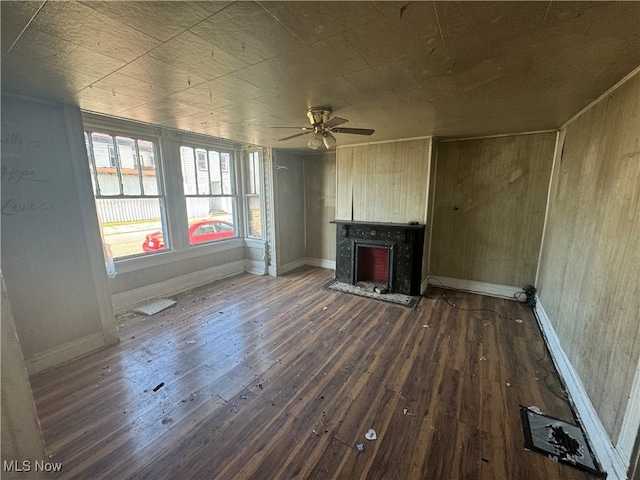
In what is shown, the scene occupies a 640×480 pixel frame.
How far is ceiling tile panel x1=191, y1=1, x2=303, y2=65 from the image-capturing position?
1.21 m

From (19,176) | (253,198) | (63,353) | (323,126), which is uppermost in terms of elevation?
(323,126)

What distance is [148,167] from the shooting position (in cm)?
380

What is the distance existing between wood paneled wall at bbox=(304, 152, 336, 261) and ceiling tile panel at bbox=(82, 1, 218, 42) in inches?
160

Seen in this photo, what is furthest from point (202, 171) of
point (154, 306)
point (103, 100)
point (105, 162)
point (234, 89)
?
point (234, 89)

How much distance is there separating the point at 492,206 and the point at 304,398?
12.0 feet

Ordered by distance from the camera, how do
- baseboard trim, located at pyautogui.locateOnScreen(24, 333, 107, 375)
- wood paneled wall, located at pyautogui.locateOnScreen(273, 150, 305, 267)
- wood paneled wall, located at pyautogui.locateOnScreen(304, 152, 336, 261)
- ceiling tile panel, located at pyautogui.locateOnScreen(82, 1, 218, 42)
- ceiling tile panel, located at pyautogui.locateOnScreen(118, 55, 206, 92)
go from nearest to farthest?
ceiling tile panel, located at pyautogui.locateOnScreen(82, 1, 218, 42), ceiling tile panel, located at pyautogui.locateOnScreen(118, 55, 206, 92), baseboard trim, located at pyautogui.locateOnScreen(24, 333, 107, 375), wood paneled wall, located at pyautogui.locateOnScreen(273, 150, 305, 267), wood paneled wall, located at pyautogui.locateOnScreen(304, 152, 336, 261)

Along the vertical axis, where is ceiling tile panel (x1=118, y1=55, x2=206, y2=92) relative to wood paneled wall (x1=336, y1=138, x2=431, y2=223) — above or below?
above

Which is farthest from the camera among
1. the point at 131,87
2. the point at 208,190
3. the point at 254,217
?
the point at 254,217

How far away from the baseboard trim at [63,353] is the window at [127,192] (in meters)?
1.24

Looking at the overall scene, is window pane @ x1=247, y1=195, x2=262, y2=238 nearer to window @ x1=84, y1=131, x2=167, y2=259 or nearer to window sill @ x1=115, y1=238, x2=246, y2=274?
window sill @ x1=115, y1=238, x2=246, y2=274

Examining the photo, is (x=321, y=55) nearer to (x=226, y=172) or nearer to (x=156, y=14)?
(x=156, y=14)

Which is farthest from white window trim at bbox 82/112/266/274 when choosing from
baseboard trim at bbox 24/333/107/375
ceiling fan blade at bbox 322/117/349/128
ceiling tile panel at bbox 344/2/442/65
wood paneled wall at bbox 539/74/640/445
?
wood paneled wall at bbox 539/74/640/445

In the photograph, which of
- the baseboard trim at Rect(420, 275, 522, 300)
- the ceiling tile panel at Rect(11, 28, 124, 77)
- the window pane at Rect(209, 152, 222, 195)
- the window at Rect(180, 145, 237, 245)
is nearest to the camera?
the ceiling tile panel at Rect(11, 28, 124, 77)

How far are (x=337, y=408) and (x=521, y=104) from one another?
311 cm
